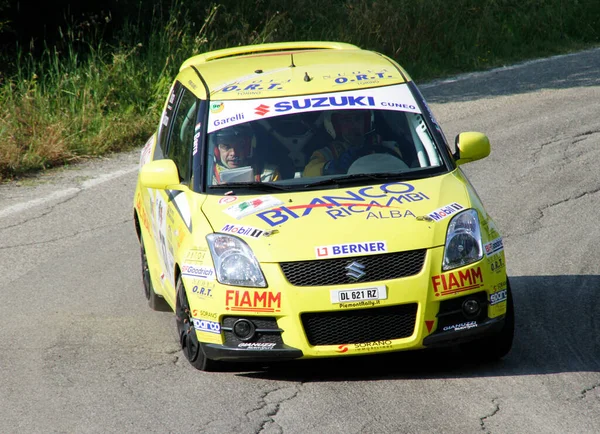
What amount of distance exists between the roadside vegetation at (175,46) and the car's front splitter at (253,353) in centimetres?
619

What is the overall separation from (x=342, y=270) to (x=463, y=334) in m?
0.80

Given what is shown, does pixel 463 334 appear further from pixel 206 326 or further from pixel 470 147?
pixel 470 147

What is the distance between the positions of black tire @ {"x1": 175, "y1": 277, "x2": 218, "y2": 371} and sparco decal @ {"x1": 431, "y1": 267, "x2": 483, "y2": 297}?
141 centimetres

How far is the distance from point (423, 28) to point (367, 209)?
12.4 m

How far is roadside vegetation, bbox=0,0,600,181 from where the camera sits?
1291 cm

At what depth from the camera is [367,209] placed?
6.30 m

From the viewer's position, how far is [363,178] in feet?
22.3

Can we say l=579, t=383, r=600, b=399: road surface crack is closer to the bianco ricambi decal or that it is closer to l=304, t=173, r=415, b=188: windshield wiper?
l=304, t=173, r=415, b=188: windshield wiper

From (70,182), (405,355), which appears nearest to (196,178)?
(405,355)

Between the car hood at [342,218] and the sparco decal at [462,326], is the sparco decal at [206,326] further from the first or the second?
the sparco decal at [462,326]

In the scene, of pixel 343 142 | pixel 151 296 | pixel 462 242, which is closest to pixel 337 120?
pixel 343 142

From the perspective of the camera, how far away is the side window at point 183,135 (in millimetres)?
7230

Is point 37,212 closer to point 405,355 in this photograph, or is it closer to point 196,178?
point 196,178

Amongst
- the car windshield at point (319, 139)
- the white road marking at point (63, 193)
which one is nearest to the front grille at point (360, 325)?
the car windshield at point (319, 139)
